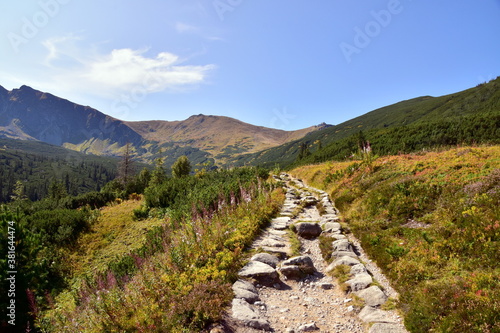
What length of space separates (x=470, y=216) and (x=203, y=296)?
886cm

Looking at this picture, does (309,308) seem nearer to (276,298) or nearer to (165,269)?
(276,298)

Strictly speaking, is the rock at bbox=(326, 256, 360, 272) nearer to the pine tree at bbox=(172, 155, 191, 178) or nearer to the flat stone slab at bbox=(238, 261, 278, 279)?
the flat stone slab at bbox=(238, 261, 278, 279)

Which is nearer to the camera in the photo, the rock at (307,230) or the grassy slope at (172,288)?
the grassy slope at (172,288)

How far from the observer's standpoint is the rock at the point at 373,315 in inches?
230

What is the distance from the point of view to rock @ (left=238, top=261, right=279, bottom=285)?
300 inches

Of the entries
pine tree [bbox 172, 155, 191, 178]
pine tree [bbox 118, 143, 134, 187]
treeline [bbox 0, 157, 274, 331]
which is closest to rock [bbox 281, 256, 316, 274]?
treeline [bbox 0, 157, 274, 331]

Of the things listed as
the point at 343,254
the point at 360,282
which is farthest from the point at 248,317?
the point at 343,254

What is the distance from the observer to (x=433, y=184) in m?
11.8

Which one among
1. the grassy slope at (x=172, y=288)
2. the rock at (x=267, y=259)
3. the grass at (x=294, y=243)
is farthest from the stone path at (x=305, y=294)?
the grassy slope at (x=172, y=288)

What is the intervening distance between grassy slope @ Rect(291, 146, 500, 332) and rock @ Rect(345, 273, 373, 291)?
71 centimetres

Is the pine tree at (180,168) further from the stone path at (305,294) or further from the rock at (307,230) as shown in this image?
the stone path at (305,294)

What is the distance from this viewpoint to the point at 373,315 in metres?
6.03

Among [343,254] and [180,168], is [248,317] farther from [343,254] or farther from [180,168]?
[180,168]

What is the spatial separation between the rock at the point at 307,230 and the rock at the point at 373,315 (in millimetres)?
5567
